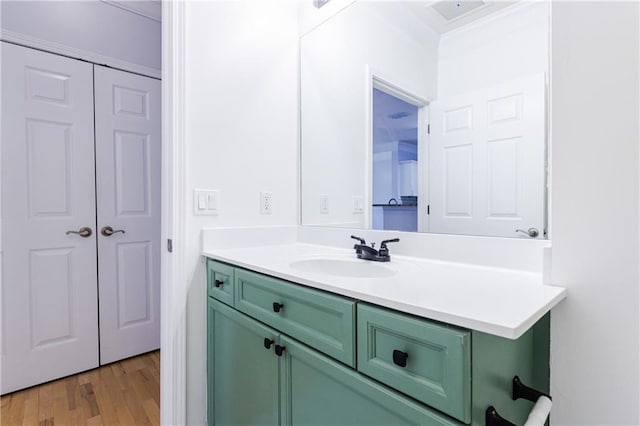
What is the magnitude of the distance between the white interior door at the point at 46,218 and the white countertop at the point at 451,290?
135 cm

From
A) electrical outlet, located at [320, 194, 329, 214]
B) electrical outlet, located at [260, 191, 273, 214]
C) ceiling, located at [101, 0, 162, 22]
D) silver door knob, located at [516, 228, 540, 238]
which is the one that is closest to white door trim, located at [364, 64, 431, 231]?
electrical outlet, located at [320, 194, 329, 214]

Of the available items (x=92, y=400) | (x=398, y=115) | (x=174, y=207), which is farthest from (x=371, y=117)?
(x=92, y=400)

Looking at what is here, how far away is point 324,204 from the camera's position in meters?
1.79

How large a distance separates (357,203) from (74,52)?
1942mm

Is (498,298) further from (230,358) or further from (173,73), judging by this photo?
Result: (173,73)

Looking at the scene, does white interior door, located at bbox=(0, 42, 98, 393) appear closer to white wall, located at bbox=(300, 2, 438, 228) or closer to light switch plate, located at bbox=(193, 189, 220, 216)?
light switch plate, located at bbox=(193, 189, 220, 216)

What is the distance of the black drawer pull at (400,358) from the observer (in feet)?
2.22

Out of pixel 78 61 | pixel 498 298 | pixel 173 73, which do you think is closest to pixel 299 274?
pixel 498 298

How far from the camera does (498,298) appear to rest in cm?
73

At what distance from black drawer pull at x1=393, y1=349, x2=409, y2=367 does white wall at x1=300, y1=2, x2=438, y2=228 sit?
942 millimetres

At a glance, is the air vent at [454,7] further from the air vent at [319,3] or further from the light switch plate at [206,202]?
the light switch plate at [206,202]

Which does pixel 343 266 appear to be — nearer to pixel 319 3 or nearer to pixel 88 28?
pixel 319 3

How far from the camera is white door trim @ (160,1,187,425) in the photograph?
1389 mm

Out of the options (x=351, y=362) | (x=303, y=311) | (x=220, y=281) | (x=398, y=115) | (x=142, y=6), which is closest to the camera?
(x=351, y=362)
